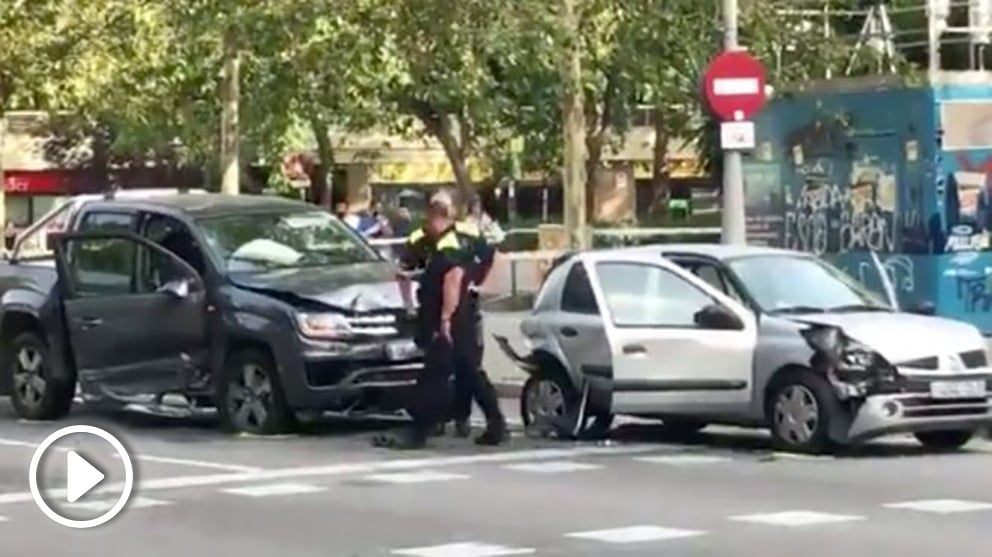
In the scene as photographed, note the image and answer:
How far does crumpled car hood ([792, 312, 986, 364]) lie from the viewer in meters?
16.9

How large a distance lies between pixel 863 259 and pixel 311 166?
34.4 meters

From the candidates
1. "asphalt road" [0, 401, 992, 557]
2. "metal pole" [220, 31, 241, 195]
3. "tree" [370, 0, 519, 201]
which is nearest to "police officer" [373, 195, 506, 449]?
"asphalt road" [0, 401, 992, 557]

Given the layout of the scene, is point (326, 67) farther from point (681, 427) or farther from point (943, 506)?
point (943, 506)

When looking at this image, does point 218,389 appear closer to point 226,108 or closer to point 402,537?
point 402,537

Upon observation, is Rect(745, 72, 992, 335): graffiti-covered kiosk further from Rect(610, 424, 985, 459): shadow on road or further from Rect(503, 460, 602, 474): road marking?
Rect(503, 460, 602, 474): road marking

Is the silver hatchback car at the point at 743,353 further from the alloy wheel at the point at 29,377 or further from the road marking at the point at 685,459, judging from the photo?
the alloy wheel at the point at 29,377

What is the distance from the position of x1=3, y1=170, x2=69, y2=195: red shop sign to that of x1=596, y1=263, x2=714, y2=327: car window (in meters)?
56.2

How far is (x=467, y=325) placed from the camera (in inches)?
706

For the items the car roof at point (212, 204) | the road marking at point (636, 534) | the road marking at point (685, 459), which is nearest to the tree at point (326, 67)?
the car roof at point (212, 204)

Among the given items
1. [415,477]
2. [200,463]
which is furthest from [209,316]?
[415,477]

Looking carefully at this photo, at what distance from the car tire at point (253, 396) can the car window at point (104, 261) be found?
4.38 feet

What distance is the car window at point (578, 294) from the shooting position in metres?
18.6

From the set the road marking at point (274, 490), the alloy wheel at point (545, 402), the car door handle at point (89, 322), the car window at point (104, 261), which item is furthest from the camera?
the car door handle at point (89, 322)

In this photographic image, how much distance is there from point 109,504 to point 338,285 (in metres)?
7.56
